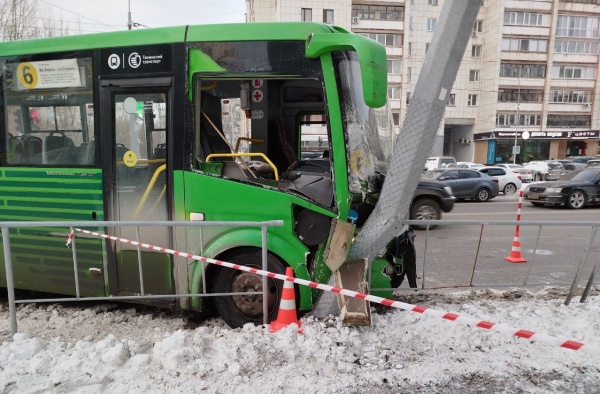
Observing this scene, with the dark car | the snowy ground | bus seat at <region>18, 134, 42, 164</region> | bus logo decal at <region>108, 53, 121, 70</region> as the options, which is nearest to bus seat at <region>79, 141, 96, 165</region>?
bus seat at <region>18, 134, 42, 164</region>

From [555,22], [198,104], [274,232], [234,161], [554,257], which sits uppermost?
[555,22]

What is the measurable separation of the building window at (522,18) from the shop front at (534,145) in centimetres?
1192

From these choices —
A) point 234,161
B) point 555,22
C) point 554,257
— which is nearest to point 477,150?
point 555,22

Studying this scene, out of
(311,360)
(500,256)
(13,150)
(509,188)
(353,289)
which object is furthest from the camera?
(509,188)

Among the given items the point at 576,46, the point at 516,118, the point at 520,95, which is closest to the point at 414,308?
the point at 516,118

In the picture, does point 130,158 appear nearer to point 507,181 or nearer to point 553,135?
point 507,181

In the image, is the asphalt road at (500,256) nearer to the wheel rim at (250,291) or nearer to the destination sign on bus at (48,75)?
the wheel rim at (250,291)

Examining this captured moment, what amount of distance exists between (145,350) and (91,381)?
0.48 metres

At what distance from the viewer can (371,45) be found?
316 cm

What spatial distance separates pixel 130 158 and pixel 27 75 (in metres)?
1.51

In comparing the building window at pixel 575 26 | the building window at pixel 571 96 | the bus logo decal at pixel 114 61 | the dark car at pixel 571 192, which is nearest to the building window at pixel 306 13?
the building window at pixel 575 26

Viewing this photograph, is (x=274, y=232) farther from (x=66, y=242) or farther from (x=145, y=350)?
(x=66, y=242)

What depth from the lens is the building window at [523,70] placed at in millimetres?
44531

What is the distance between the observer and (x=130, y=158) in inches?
157
